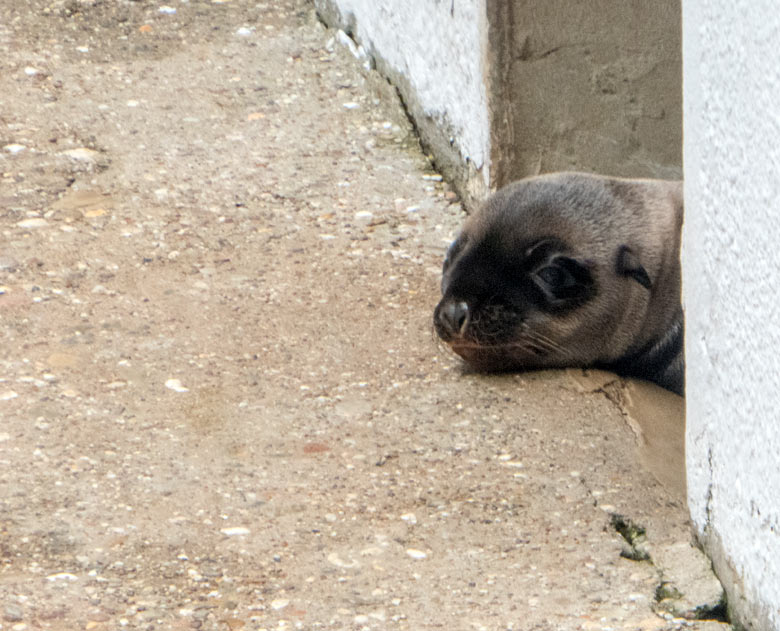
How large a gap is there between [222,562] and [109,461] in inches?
A: 25.7

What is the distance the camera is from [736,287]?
2898mm

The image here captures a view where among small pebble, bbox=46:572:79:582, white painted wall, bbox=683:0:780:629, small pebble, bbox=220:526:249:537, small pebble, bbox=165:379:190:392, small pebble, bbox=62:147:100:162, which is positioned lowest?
small pebble, bbox=165:379:190:392

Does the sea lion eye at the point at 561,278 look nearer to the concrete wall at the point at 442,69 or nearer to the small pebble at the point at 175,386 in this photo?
the concrete wall at the point at 442,69

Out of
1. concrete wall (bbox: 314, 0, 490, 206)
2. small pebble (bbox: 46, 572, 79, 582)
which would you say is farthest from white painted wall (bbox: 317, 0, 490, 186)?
small pebble (bbox: 46, 572, 79, 582)

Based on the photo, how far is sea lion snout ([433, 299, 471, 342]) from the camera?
13.9 feet

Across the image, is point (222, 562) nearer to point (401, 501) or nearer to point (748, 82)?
point (401, 501)

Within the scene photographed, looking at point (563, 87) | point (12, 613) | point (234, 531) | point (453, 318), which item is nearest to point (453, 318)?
point (453, 318)

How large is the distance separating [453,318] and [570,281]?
429mm

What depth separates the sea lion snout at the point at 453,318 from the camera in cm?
425

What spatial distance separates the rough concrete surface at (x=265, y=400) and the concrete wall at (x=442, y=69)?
15 cm

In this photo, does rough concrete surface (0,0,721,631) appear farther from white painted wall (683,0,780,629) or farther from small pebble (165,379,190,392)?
white painted wall (683,0,780,629)

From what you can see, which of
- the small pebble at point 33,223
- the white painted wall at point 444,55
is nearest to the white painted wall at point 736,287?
the white painted wall at point 444,55

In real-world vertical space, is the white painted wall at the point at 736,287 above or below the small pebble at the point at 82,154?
above

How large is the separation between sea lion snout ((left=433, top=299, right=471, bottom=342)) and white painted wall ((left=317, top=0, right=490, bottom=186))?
4.08 ft
